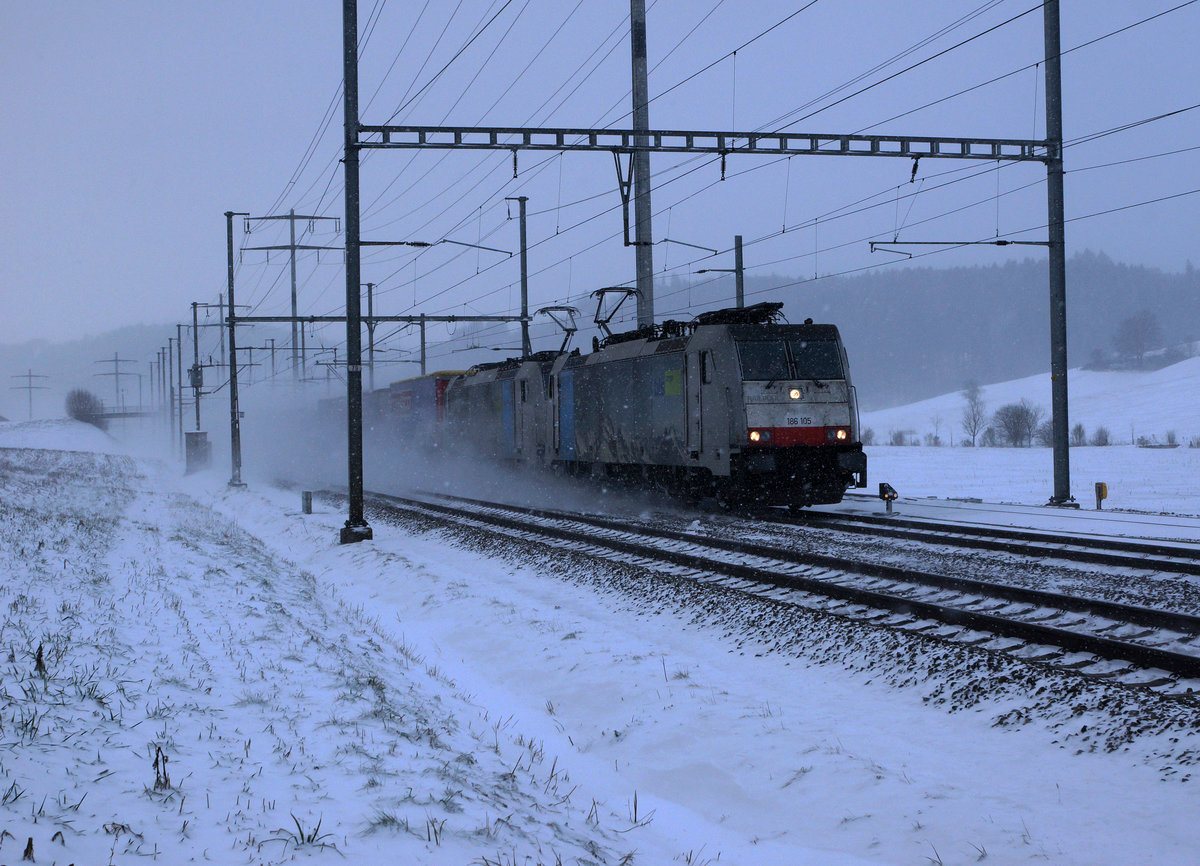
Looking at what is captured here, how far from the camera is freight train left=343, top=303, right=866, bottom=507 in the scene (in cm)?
1645

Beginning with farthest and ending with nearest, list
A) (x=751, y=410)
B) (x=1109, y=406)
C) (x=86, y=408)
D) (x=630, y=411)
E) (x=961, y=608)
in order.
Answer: (x=86, y=408)
(x=1109, y=406)
(x=630, y=411)
(x=751, y=410)
(x=961, y=608)

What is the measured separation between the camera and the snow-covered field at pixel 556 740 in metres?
4.08

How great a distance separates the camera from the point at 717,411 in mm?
16875

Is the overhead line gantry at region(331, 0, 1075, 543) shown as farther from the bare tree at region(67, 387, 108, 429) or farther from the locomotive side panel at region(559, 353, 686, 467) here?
the bare tree at region(67, 387, 108, 429)

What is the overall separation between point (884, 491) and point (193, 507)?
17.6 metres

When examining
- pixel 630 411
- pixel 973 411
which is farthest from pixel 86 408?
pixel 630 411

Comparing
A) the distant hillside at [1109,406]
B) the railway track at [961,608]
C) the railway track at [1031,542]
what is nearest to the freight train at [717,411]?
the railway track at [1031,542]

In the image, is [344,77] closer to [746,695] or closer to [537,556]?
[537,556]

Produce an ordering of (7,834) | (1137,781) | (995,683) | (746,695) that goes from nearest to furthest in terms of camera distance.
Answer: (7,834), (1137,781), (995,683), (746,695)

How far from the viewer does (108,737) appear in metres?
4.84

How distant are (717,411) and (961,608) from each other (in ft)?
29.3

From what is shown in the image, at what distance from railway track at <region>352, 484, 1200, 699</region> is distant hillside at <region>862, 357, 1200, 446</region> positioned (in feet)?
165

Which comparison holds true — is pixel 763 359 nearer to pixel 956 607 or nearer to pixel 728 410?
pixel 728 410

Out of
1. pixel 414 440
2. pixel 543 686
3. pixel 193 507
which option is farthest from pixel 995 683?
pixel 414 440
